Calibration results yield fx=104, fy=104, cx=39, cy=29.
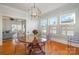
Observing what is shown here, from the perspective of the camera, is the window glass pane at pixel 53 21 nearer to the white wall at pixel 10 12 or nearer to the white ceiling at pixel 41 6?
the white ceiling at pixel 41 6

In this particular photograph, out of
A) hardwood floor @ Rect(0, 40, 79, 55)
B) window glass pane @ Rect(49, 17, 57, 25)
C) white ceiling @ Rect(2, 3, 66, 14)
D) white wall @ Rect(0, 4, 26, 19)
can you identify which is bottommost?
hardwood floor @ Rect(0, 40, 79, 55)

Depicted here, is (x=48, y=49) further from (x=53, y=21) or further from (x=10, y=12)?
(x=10, y=12)

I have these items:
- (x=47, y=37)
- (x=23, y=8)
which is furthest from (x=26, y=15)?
(x=47, y=37)

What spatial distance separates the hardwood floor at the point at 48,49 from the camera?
6.61ft

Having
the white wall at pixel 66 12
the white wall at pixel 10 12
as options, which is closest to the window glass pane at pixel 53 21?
the white wall at pixel 66 12

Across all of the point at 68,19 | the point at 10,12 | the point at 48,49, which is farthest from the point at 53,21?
the point at 10,12

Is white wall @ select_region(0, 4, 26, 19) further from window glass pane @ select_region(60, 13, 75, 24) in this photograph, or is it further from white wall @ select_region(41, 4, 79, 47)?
window glass pane @ select_region(60, 13, 75, 24)

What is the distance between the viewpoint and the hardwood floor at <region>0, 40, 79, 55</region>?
2014mm

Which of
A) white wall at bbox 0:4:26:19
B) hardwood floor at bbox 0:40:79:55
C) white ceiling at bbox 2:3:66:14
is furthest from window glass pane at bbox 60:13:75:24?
white wall at bbox 0:4:26:19

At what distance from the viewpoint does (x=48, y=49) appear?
6.73 ft

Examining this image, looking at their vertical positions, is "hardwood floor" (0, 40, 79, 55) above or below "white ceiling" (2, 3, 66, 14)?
below

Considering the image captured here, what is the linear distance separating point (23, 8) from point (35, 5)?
0.24 metres
